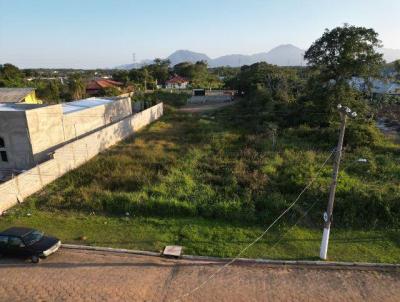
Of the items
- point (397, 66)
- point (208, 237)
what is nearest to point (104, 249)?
point (208, 237)

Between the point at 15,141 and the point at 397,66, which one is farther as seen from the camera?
the point at 397,66

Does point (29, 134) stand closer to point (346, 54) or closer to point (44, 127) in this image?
point (44, 127)

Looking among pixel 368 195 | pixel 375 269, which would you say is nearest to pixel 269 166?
pixel 368 195

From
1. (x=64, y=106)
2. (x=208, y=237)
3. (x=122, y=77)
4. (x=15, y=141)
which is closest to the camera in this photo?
(x=208, y=237)

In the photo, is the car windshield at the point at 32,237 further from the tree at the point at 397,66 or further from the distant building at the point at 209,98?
the distant building at the point at 209,98

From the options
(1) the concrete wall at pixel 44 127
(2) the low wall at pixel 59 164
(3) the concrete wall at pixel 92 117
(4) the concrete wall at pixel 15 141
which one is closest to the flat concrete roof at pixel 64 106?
(3) the concrete wall at pixel 92 117

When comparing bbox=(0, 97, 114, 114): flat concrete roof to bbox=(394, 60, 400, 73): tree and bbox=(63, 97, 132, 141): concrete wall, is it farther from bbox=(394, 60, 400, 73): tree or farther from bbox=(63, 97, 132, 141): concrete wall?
bbox=(394, 60, 400, 73): tree
